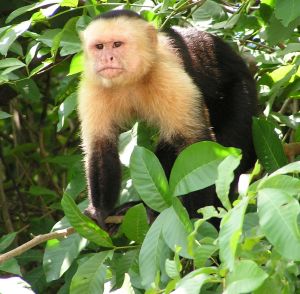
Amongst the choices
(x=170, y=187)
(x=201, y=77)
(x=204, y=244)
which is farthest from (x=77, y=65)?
(x=204, y=244)

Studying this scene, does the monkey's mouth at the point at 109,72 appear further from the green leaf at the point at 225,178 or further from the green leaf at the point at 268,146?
the green leaf at the point at 225,178

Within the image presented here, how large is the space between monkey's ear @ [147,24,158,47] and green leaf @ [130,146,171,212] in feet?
4.00

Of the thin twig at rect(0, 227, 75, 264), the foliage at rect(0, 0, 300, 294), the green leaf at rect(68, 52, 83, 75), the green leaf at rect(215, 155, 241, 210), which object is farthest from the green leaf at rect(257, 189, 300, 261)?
the green leaf at rect(68, 52, 83, 75)

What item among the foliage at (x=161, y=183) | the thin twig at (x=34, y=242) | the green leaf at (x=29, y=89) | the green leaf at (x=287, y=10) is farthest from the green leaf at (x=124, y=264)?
the green leaf at (x=29, y=89)

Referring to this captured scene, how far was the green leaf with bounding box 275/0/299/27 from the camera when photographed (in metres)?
2.98

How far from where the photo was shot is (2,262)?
276 cm

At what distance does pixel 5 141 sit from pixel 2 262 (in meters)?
3.17

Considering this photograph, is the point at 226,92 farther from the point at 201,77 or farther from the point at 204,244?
the point at 204,244

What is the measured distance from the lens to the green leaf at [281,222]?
1.69m

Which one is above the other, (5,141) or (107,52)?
(107,52)

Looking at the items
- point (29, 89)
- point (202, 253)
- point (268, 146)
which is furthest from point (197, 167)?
point (29, 89)

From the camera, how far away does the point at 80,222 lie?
2.72 m

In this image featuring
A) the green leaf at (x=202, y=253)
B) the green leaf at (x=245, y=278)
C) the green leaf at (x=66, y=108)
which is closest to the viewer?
the green leaf at (x=245, y=278)

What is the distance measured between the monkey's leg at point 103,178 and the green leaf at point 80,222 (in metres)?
0.75
